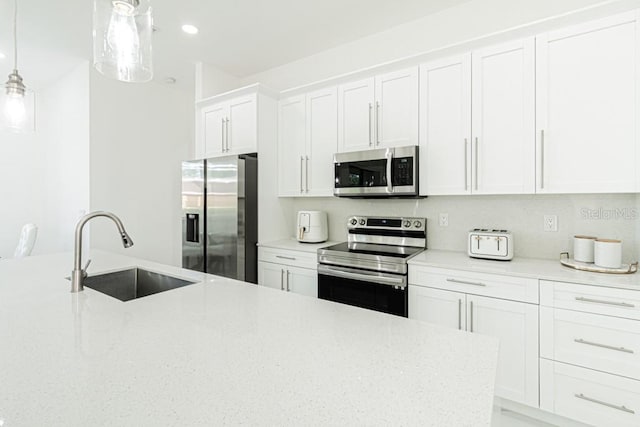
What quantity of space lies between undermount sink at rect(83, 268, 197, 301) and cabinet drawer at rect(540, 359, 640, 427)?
2.07 meters

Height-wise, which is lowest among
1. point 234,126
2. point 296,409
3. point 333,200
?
point 296,409

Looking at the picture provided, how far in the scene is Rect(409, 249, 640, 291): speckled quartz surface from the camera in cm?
159

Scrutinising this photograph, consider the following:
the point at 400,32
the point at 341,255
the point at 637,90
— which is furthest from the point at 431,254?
the point at 400,32

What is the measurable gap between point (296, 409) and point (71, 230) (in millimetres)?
4354

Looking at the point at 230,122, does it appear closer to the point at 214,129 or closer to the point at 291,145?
the point at 214,129

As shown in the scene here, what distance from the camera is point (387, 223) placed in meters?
2.80

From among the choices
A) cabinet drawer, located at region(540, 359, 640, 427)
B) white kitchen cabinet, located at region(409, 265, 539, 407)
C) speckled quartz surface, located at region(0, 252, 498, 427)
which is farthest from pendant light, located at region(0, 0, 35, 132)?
cabinet drawer, located at region(540, 359, 640, 427)

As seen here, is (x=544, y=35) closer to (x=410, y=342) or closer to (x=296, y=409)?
(x=410, y=342)

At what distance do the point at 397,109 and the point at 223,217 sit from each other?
5.98 feet

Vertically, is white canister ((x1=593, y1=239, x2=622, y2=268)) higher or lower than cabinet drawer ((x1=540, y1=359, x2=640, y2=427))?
higher

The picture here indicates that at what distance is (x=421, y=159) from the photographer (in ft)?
7.94

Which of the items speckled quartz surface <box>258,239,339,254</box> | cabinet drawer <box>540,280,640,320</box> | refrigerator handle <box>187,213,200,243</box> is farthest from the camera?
refrigerator handle <box>187,213,200,243</box>

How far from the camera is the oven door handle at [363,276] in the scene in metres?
2.13

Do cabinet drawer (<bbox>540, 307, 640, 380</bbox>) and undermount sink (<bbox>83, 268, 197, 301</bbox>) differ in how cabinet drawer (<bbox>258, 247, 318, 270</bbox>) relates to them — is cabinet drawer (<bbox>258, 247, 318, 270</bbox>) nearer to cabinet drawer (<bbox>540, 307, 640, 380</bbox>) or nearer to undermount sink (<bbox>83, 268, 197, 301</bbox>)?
undermount sink (<bbox>83, 268, 197, 301</bbox>)
